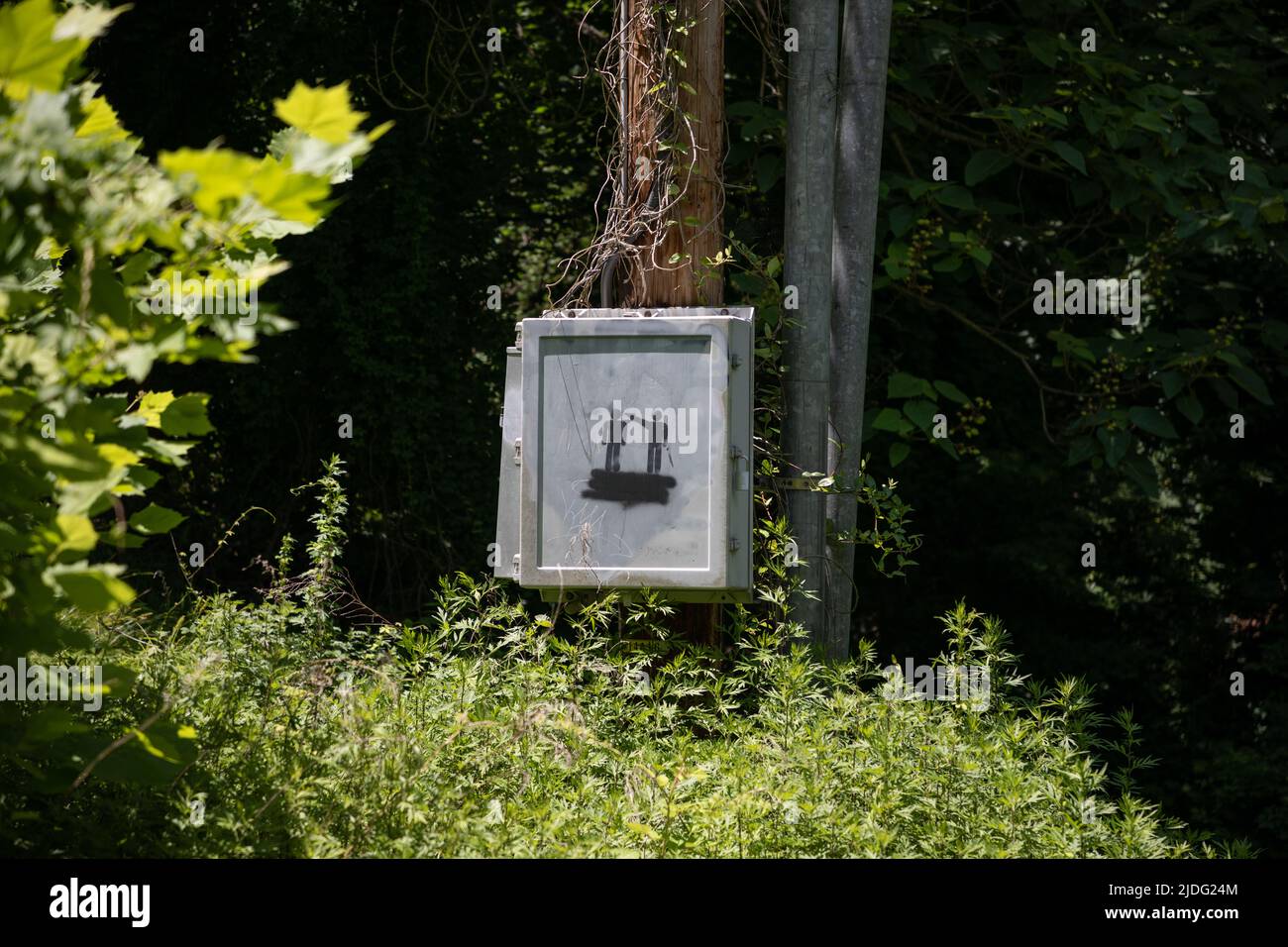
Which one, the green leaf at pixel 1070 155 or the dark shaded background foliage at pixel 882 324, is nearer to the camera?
the green leaf at pixel 1070 155

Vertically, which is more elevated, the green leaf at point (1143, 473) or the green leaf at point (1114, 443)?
the green leaf at point (1114, 443)

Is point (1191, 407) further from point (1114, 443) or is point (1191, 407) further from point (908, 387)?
point (908, 387)

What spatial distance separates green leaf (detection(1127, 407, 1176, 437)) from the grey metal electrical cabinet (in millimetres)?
2627

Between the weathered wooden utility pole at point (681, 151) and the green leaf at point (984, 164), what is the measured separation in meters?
1.59

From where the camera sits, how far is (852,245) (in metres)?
5.29

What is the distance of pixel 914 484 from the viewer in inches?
320

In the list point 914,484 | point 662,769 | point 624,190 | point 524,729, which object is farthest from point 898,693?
point 914,484

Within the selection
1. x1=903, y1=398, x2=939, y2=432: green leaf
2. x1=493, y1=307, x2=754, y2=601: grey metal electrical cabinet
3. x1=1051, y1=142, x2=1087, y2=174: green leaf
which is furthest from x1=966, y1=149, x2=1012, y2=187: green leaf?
x1=493, y1=307, x2=754, y2=601: grey metal electrical cabinet

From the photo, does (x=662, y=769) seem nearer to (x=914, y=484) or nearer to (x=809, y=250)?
(x=809, y=250)

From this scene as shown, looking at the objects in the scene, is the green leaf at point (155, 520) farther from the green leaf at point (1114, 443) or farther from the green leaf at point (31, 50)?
the green leaf at point (1114, 443)

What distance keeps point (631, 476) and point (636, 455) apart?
0.25ft

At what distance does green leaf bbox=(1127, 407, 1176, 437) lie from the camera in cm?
589

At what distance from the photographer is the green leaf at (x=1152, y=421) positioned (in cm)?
589

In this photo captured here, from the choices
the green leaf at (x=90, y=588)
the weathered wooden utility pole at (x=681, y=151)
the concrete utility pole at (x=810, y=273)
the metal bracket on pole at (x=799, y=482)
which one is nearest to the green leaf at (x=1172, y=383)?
the concrete utility pole at (x=810, y=273)
